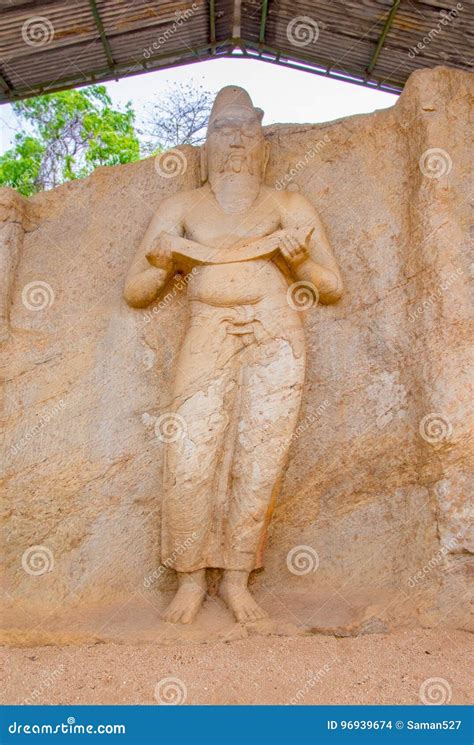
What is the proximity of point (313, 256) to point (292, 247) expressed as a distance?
0.27 meters

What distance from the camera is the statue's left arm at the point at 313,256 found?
4.80 meters

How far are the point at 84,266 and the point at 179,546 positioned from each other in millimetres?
1887

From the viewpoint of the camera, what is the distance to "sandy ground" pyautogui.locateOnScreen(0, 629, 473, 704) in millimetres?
3520

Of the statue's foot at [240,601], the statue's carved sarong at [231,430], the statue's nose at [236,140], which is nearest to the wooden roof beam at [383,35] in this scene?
the statue's nose at [236,140]

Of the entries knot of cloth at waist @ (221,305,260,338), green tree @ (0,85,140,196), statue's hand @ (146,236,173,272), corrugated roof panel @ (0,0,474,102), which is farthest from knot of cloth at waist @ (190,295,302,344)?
green tree @ (0,85,140,196)

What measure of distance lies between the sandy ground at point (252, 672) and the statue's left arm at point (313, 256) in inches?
76.6

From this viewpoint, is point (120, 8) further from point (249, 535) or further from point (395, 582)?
point (395, 582)

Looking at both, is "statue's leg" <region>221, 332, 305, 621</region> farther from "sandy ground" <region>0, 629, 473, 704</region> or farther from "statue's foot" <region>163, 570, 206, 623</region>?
"sandy ground" <region>0, 629, 473, 704</region>

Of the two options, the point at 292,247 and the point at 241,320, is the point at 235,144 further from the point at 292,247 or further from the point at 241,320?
the point at 241,320

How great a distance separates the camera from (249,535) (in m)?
4.46

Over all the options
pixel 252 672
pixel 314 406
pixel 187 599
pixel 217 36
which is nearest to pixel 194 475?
pixel 187 599

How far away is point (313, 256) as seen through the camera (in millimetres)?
4863

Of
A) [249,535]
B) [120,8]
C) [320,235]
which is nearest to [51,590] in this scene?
[249,535]

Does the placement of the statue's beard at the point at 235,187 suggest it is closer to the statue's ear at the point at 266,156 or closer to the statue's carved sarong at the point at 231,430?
the statue's ear at the point at 266,156
